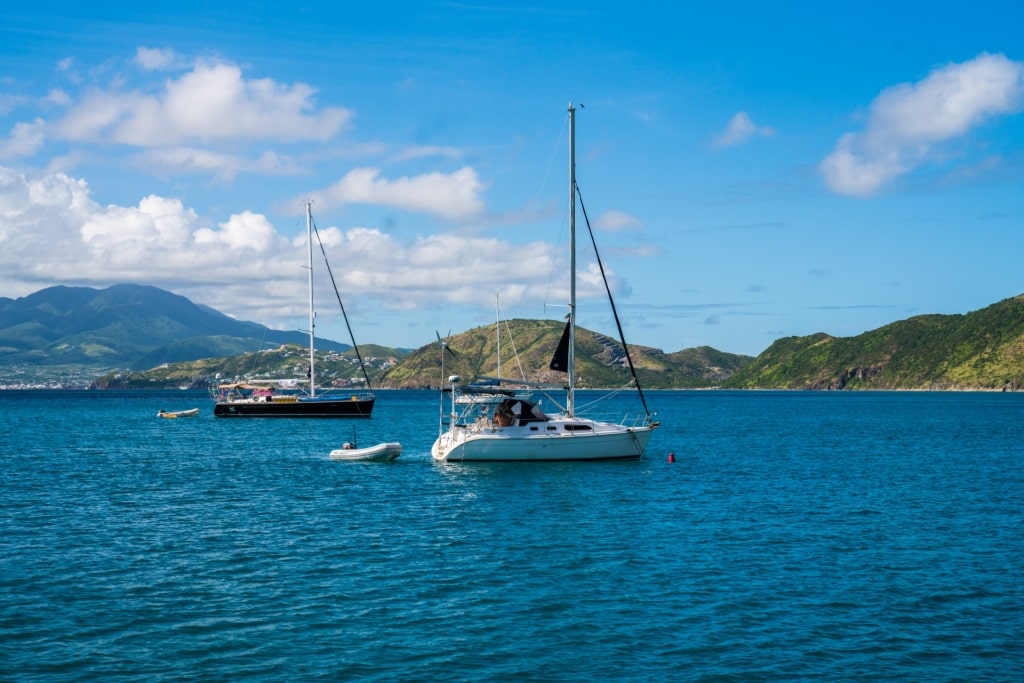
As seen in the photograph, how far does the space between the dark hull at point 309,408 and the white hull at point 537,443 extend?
6866 cm

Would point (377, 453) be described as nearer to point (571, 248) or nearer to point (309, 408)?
point (571, 248)

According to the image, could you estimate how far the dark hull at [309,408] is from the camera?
132375 millimetres

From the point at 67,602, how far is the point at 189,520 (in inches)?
606

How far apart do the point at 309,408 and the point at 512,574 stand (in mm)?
105307

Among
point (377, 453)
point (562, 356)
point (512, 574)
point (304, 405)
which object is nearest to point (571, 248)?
point (562, 356)

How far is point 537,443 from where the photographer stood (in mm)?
62594

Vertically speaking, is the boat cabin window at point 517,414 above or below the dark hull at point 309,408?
above

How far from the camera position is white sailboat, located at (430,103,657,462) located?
62.8 m

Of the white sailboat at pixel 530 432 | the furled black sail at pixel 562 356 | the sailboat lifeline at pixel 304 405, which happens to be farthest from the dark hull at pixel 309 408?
the furled black sail at pixel 562 356

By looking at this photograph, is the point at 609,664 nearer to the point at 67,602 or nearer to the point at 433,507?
the point at 67,602

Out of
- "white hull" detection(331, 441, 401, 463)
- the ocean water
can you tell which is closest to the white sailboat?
the ocean water

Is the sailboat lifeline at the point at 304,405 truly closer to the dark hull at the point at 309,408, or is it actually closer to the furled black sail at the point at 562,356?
the dark hull at the point at 309,408

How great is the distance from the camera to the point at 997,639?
24.2 m

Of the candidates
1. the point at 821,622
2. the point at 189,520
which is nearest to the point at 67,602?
the point at 189,520
